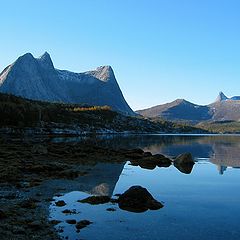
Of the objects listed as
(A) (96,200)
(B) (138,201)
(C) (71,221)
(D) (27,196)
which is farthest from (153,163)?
(C) (71,221)

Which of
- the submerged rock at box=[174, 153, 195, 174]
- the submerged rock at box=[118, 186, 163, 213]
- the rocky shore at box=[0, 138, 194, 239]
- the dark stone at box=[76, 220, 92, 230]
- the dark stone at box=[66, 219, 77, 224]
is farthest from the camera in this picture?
the submerged rock at box=[174, 153, 195, 174]

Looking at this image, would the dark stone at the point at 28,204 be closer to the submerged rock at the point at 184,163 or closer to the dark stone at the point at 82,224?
the dark stone at the point at 82,224

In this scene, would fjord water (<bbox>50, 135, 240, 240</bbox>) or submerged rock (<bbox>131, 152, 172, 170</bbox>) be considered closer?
fjord water (<bbox>50, 135, 240, 240</bbox>)

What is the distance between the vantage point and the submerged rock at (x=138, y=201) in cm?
2881

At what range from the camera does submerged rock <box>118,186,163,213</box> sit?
94.5ft

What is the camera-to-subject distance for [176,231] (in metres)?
22.6

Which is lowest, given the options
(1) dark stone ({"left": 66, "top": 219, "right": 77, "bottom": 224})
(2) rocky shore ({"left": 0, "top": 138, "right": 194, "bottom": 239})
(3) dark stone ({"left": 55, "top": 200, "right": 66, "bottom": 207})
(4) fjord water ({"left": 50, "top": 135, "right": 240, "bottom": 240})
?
(4) fjord water ({"left": 50, "top": 135, "right": 240, "bottom": 240})

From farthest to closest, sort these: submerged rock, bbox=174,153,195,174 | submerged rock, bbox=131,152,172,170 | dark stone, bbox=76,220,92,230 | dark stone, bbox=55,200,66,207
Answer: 1. submerged rock, bbox=174,153,195,174
2. submerged rock, bbox=131,152,172,170
3. dark stone, bbox=55,200,66,207
4. dark stone, bbox=76,220,92,230

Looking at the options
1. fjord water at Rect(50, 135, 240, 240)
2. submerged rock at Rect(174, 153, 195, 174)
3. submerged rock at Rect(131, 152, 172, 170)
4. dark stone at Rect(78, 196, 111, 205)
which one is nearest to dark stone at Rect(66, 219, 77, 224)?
fjord water at Rect(50, 135, 240, 240)

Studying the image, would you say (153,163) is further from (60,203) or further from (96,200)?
(60,203)

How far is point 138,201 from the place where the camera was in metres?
29.4

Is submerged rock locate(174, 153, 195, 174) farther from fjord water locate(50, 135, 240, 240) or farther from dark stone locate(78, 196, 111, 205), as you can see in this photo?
dark stone locate(78, 196, 111, 205)

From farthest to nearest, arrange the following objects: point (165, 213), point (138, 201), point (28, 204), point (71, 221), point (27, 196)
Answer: point (27, 196)
point (138, 201)
point (165, 213)
point (28, 204)
point (71, 221)

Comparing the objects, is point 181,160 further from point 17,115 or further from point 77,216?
point 17,115
